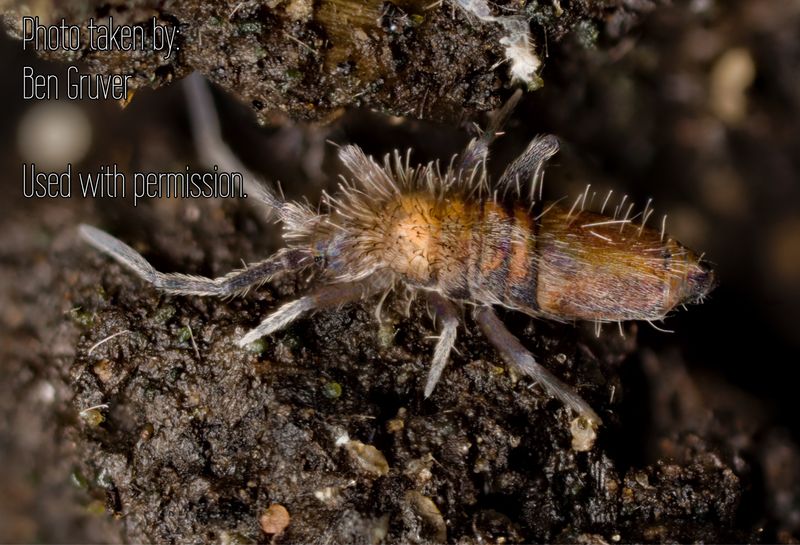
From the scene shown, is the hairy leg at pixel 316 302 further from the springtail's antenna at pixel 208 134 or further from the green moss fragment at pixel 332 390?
the springtail's antenna at pixel 208 134

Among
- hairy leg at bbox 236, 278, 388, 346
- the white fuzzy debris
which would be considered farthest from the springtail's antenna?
the white fuzzy debris

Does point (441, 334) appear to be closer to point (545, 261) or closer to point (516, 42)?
point (545, 261)

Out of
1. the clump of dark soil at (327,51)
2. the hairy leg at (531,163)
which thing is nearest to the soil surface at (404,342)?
the clump of dark soil at (327,51)

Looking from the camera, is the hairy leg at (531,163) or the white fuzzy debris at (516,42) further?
the hairy leg at (531,163)

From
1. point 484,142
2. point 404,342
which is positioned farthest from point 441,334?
point 484,142

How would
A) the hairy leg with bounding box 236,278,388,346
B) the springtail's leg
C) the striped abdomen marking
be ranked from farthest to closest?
the springtail's leg, the striped abdomen marking, the hairy leg with bounding box 236,278,388,346

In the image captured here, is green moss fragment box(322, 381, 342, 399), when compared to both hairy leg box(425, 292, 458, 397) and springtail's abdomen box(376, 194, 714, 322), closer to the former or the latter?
hairy leg box(425, 292, 458, 397)
